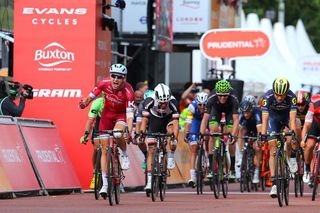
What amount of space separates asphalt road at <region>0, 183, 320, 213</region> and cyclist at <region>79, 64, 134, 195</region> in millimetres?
971

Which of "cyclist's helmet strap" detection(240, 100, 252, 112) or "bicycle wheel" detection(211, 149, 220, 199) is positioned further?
"cyclist's helmet strap" detection(240, 100, 252, 112)

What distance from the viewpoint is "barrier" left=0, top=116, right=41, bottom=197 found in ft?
68.0

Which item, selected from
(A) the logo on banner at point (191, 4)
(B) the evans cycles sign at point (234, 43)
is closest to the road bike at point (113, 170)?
(B) the evans cycles sign at point (234, 43)

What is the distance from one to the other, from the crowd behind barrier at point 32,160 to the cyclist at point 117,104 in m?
1.69

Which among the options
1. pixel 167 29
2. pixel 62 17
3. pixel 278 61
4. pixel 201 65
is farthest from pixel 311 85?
pixel 62 17

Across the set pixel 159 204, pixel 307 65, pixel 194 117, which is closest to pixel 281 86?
pixel 159 204

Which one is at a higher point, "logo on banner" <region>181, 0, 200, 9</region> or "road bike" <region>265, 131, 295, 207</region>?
"logo on banner" <region>181, 0, 200, 9</region>

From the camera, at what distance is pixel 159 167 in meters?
21.1

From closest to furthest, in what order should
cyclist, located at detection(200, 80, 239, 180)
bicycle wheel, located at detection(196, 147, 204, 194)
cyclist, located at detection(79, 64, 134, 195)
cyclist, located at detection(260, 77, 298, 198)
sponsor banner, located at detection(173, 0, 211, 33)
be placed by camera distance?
1. cyclist, located at detection(79, 64, 134, 195)
2. cyclist, located at detection(260, 77, 298, 198)
3. cyclist, located at detection(200, 80, 239, 180)
4. bicycle wheel, located at detection(196, 147, 204, 194)
5. sponsor banner, located at detection(173, 0, 211, 33)

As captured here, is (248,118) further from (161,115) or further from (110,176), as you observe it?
(110,176)

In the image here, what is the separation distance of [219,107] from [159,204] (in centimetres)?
487

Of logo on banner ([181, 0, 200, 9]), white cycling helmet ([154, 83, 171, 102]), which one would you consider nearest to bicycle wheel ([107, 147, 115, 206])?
white cycling helmet ([154, 83, 171, 102])

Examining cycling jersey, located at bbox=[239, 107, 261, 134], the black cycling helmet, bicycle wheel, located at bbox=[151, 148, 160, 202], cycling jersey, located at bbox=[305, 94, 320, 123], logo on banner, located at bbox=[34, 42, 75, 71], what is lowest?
bicycle wheel, located at bbox=[151, 148, 160, 202]

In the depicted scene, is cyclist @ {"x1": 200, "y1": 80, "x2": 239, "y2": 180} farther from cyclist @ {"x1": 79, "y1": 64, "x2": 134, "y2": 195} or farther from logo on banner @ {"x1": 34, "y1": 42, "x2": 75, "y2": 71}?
cyclist @ {"x1": 79, "y1": 64, "x2": 134, "y2": 195}
